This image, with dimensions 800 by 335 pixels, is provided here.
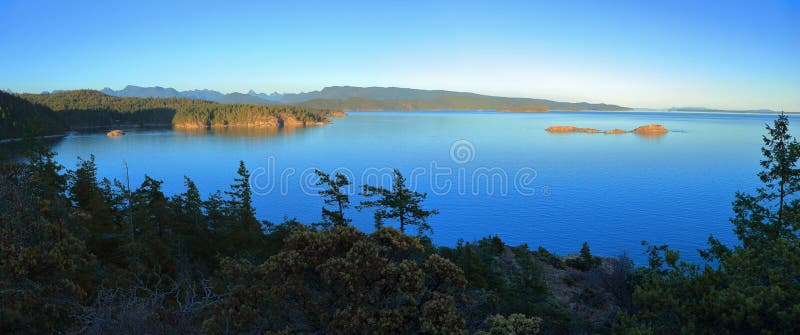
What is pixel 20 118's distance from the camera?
3725 inches

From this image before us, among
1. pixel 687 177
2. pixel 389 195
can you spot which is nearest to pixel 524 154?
pixel 687 177

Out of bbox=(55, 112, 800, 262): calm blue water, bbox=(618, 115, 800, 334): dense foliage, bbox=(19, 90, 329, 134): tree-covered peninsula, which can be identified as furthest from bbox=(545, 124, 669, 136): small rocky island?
bbox=(618, 115, 800, 334): dense foliage

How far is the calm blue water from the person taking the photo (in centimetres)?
3581

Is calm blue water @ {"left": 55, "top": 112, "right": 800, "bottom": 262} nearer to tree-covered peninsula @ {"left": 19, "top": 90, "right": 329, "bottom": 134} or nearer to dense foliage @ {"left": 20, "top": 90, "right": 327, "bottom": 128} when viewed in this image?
tree-covered peninsula @ {"left": 19, "top": 90, "right": 329, "bottom": 134}

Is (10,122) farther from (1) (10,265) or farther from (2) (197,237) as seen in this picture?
(1) (10,265)

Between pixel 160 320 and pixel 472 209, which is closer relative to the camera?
pixel 160 320

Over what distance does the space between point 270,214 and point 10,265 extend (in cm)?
3040

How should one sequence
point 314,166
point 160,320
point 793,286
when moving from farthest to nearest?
point 314,166 → point 160,320 → point 793,286

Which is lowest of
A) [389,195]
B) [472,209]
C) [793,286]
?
[472,209]

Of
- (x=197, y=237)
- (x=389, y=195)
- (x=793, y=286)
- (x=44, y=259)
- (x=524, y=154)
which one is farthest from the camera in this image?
(x=524, y=154)

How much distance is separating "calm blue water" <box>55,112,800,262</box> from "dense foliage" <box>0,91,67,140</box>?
7955 millimetres

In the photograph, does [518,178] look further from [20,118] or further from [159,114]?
[159,114]

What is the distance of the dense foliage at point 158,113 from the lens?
465 feet

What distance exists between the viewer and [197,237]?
2317 centimetres
